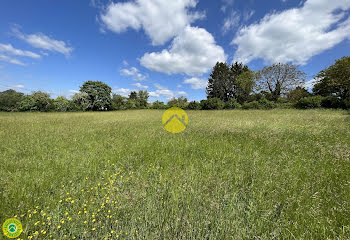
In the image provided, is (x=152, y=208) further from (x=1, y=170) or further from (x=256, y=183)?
(x=1, y=170)

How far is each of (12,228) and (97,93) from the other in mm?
38993

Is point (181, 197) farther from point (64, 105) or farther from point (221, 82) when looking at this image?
point (221, 82)

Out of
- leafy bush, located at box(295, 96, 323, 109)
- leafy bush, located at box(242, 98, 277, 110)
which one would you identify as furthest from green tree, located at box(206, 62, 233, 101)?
leafy bush, located at box(295, 96, 323, 109)

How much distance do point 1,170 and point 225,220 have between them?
16.2 ft

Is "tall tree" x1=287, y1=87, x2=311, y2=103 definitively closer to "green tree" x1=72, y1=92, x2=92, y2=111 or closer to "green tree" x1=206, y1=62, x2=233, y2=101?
"green tree" x1=206, y1=62, x2=233, y2=101

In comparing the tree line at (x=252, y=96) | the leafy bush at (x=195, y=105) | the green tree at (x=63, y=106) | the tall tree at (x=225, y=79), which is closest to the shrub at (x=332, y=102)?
the tree line at (x=252, y=96)

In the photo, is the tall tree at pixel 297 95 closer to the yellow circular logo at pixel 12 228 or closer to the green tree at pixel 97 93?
the yellow circular logo at pixel 12 228

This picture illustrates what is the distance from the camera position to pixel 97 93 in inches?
1355

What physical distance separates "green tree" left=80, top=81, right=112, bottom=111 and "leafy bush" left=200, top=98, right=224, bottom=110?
27.2 meters

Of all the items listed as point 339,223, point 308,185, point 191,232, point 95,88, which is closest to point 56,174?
point 191,232

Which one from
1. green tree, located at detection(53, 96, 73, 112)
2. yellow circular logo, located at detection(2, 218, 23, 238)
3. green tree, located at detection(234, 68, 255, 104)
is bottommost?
yellow circular logo, located at detection(2, 218, 23, 238)

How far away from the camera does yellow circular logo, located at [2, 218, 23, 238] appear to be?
154 centimetres

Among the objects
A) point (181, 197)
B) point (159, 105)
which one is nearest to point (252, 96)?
point (159, 105)

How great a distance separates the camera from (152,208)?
190cm
